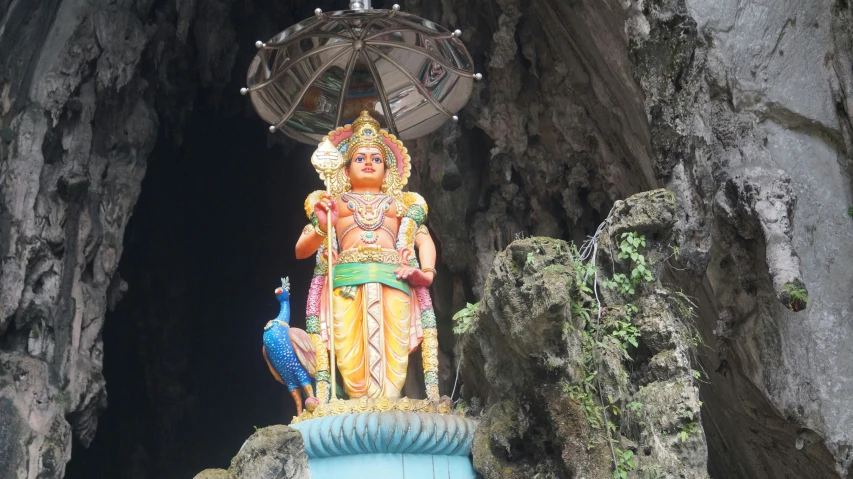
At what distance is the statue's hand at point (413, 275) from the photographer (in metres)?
5.86

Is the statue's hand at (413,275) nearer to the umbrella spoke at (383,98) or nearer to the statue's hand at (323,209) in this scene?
the statue's hand at (323,209)

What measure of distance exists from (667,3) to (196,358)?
6072 mm

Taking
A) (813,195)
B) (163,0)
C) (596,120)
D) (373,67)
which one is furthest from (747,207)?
(163,0)

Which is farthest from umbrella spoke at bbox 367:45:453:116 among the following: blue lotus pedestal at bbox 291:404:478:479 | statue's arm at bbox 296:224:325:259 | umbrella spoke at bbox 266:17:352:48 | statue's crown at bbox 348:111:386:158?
blue lotus pedestal at bbox 291:404:478:479

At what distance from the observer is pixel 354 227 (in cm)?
598

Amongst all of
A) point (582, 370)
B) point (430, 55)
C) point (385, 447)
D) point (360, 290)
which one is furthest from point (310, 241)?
point (582, 370)

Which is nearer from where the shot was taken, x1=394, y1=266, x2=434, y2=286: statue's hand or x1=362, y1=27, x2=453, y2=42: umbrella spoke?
x1=394, y1=266, x2=434, y2=286: statue's hand

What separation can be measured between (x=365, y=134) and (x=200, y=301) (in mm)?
4663

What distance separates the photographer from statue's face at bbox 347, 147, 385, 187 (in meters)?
6.16

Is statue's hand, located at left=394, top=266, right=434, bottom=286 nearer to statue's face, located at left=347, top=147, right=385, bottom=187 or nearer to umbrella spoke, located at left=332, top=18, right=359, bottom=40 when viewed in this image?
statue's face, located at left=347, top=147, right=385, bottom=187

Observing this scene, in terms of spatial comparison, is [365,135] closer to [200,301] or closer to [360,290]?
[360,290]

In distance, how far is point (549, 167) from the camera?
306 inches

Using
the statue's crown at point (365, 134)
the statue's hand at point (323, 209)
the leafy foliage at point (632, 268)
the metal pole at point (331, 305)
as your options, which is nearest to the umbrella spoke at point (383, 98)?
the statue's crown at point (365, 134)

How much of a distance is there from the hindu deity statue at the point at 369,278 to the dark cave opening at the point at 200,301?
3930 mm
